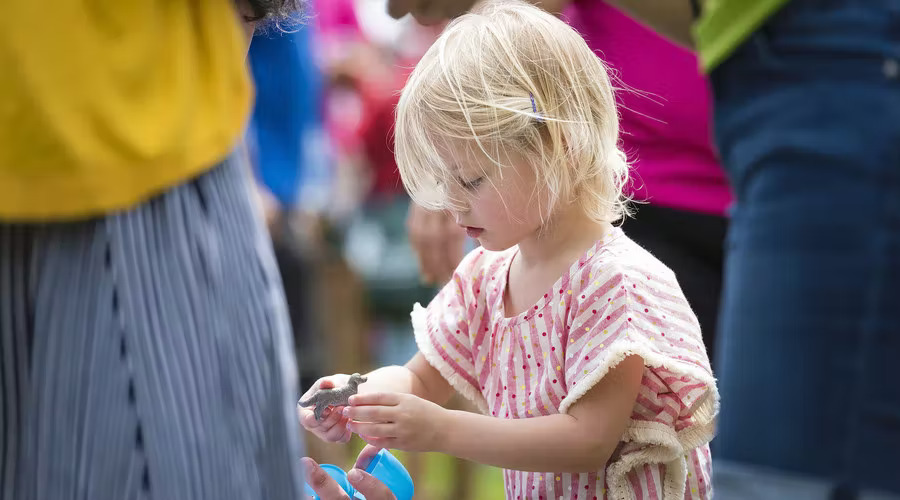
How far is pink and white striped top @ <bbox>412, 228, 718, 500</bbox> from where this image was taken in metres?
1.47

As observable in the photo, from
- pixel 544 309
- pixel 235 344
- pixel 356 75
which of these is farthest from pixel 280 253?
pixel 235 344

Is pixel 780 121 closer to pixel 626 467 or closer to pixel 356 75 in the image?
pixel 626 467

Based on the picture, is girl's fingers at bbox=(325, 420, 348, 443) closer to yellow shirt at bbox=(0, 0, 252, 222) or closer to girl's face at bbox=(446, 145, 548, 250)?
girl's face at bbox=(446, 145, 548, 250)

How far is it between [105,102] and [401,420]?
0.58m

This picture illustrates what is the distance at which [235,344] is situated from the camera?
3.93 ft

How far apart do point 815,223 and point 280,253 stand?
12.1 ft

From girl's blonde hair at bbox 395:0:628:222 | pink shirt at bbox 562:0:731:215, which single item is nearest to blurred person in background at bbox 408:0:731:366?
pink shirt at bbox 562:0:731:215

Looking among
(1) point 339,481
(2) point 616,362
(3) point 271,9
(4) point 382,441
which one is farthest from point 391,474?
(3) point 271,9

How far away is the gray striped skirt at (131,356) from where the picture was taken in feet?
3.76

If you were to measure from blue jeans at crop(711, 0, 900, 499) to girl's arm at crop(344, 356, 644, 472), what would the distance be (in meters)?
0.17

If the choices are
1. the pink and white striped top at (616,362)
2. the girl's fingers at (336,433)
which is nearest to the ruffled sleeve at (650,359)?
the pink and white striped top at (616,362)

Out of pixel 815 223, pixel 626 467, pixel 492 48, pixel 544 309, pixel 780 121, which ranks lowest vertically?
pixel 626 467

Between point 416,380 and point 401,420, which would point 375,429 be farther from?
point 416,380

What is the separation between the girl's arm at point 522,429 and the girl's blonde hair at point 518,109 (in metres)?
0.28
